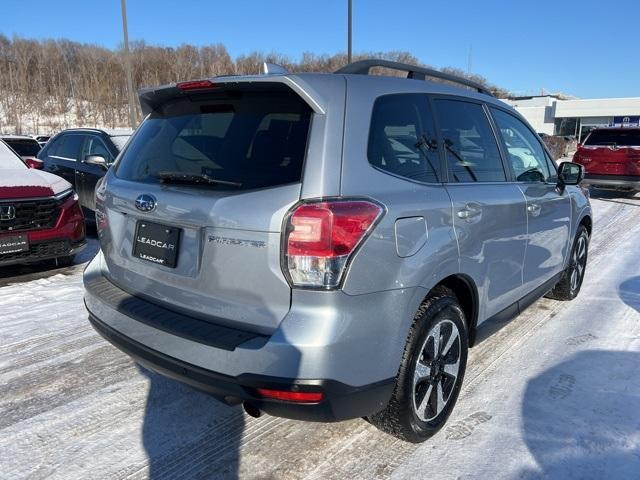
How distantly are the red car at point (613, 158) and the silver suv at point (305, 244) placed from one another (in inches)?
438

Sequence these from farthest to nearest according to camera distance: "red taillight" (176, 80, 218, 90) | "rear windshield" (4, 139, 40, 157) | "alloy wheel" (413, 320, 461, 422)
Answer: "rear windshield" (4, 139, 40, 157), "alloy wheel" (413, 320, 461, 422), "red taillight" (176, 80, 218, 90)

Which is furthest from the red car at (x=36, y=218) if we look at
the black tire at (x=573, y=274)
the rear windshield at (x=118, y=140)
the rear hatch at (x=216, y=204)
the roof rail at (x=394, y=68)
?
the black tire at (x=573, y=274)

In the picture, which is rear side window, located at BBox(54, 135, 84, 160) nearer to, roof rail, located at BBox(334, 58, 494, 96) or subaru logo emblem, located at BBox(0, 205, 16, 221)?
subaru logo emblem, located at BBox(0, 205, 16, 221)

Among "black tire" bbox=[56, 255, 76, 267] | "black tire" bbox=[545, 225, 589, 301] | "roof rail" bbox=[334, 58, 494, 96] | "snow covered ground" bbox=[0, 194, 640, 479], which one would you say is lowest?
"snow covered ground" bbox=[0, 194, 640, 479]

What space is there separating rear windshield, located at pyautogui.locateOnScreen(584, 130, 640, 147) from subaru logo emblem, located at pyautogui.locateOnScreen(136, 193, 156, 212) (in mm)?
13130

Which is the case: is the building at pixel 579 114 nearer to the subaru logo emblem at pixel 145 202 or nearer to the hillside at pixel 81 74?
the hillside at pixel 81 74

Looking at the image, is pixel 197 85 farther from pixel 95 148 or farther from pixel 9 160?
pixel 95 148

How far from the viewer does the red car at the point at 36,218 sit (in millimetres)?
5215

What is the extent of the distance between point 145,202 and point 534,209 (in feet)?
8.60

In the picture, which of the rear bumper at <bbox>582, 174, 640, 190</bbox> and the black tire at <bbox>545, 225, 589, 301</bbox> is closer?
the black tire at <bbox>545, 225, 589, 301</bbox>

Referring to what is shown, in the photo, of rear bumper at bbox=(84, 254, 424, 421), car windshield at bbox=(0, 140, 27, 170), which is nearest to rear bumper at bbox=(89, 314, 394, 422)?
rear bumper at bbox=(84, 254, 424, 421)

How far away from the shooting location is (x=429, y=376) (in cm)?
263

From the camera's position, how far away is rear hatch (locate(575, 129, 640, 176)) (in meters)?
12.1

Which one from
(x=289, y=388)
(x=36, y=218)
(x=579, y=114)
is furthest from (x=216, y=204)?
(x=579, y=114)
